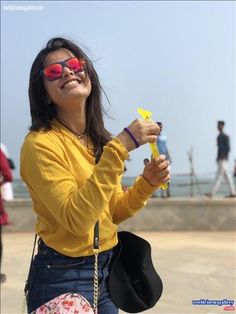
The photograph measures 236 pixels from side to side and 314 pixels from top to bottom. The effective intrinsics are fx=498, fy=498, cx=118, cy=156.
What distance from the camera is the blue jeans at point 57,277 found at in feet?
5.53

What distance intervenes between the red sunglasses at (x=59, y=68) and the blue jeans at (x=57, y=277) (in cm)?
59

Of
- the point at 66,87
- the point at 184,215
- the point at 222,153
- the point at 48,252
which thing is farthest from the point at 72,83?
the point at 222,153

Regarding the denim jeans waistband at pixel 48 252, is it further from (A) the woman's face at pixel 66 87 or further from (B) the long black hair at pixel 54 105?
(A) the woman's face at pixel 66 87

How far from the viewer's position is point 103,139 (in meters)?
1.94

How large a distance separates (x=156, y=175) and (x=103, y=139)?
0.25 m

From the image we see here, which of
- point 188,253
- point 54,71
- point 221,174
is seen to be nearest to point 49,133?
point 54,71

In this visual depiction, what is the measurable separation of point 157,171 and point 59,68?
0.53 m

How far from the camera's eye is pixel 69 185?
5.22ft

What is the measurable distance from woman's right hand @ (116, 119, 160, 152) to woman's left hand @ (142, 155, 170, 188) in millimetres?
227

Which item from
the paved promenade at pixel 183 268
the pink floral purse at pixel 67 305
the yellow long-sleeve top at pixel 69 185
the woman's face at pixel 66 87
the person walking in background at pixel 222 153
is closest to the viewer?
the yellow long-sleeve top at pixel 69 185

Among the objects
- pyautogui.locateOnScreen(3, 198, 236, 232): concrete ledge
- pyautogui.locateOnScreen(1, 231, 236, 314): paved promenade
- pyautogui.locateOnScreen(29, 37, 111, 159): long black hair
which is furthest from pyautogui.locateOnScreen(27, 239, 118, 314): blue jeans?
pyautogui.locateOnScreen(3, 198, 236, 232): concrete ledge

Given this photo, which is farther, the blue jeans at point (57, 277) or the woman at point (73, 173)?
the blue jeans at point (57, 277)

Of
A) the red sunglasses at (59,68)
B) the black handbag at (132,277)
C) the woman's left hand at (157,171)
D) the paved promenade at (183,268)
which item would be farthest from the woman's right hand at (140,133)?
the paved promenade at (183,268)

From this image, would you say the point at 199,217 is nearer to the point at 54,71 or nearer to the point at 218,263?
the point at 218,263
